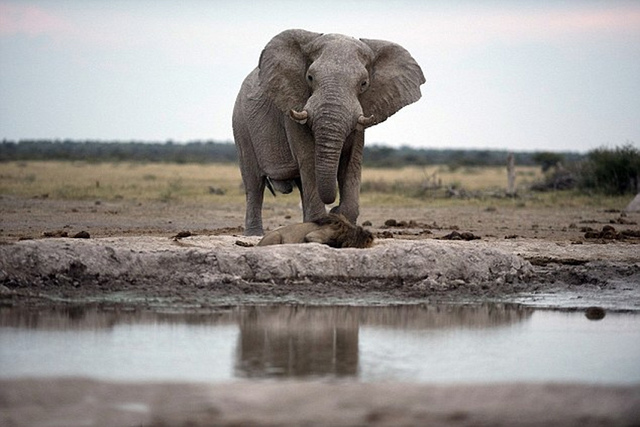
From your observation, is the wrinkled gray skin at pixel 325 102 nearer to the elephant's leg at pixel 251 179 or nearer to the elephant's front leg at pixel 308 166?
the elephant's front leg at pixel 308 166

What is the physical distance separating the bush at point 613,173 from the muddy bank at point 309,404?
2587 cm

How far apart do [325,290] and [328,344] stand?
263cm

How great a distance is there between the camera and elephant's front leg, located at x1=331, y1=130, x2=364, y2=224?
14.2m

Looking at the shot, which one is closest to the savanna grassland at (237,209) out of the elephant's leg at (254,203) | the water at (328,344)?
the elephant's leg at (254,203)

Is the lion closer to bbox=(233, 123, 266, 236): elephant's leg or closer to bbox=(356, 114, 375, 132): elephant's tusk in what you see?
bbox=(356, 114, 375, 132): elephant's tusk

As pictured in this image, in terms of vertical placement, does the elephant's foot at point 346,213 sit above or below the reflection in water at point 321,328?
above

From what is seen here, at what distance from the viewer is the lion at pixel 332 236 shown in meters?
13.1

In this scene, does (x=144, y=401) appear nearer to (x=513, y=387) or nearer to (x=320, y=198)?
(x=513, y=387)


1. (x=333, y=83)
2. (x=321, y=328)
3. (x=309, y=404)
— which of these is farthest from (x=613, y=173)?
(x=309, y=404)

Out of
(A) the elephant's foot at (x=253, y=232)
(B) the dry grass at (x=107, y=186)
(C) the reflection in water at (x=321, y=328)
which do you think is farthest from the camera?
(B) the dry grass at (x=107, y=186)

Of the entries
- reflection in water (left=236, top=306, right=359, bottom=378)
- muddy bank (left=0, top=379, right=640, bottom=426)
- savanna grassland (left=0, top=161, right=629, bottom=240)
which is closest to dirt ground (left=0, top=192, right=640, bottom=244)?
savanna grassland (left=0, top=161, right=629, bottom=240)

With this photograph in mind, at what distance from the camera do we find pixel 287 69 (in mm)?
14438

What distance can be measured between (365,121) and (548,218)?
11.8 metres

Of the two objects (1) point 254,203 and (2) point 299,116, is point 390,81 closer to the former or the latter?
(2) point 299,116
